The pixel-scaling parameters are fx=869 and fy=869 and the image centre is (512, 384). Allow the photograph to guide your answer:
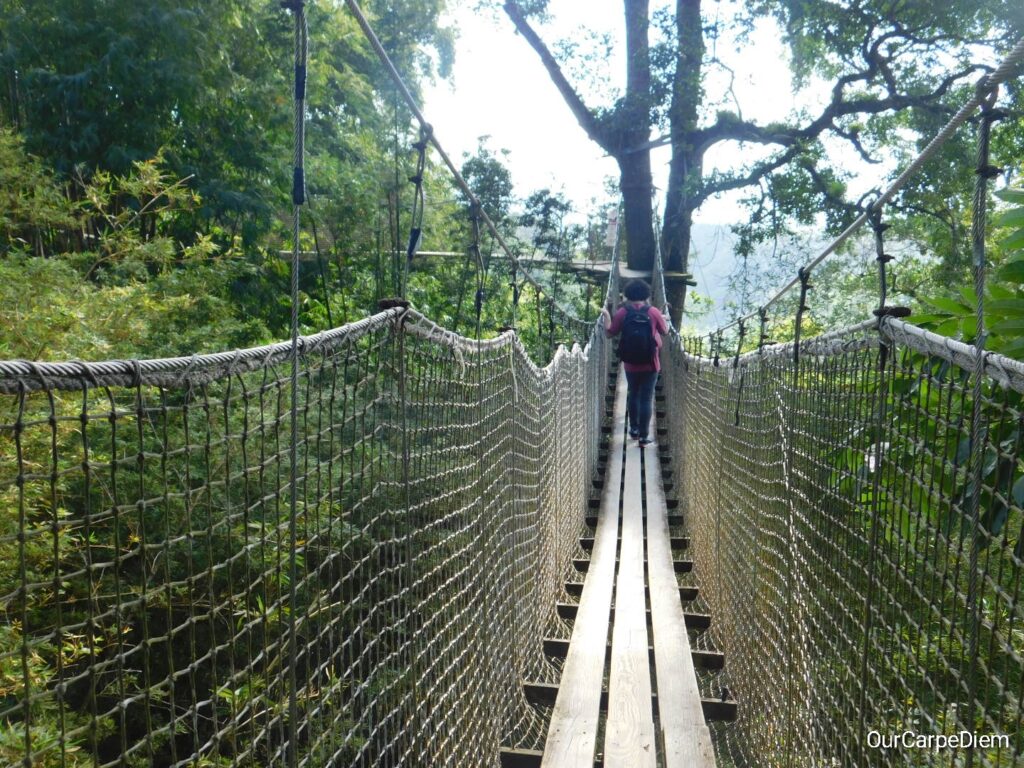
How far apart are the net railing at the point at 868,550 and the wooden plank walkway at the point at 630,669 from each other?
16cm

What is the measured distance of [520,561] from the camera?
248 cm

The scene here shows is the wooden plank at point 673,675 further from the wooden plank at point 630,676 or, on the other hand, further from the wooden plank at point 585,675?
the wooden plank at point 585,675

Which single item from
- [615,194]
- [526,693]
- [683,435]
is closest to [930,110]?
[615,194]

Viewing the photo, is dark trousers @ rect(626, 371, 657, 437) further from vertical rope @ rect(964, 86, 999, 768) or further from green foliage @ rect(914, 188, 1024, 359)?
vertical rope @ rect(964, 86, 999, 768)

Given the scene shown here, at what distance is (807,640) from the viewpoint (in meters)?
1.59

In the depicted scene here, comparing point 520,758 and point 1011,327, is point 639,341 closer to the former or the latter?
point 520,758

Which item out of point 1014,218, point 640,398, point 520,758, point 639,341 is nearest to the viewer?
point 1014,218

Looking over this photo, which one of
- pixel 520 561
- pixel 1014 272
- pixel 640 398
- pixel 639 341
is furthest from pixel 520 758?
pixel 640 398

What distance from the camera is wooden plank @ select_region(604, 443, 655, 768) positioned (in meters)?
1.92

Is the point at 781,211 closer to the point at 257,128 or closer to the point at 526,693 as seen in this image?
the point at 257,128

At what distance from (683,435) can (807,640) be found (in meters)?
2.96

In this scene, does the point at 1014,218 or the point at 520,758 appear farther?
the point at 520,758

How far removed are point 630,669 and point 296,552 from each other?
3.53ft

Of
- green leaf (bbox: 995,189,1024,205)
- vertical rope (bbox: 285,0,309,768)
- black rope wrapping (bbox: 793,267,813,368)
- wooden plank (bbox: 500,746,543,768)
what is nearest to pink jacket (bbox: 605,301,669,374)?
black rope wrapping (bbox: 793,267,813,368)
